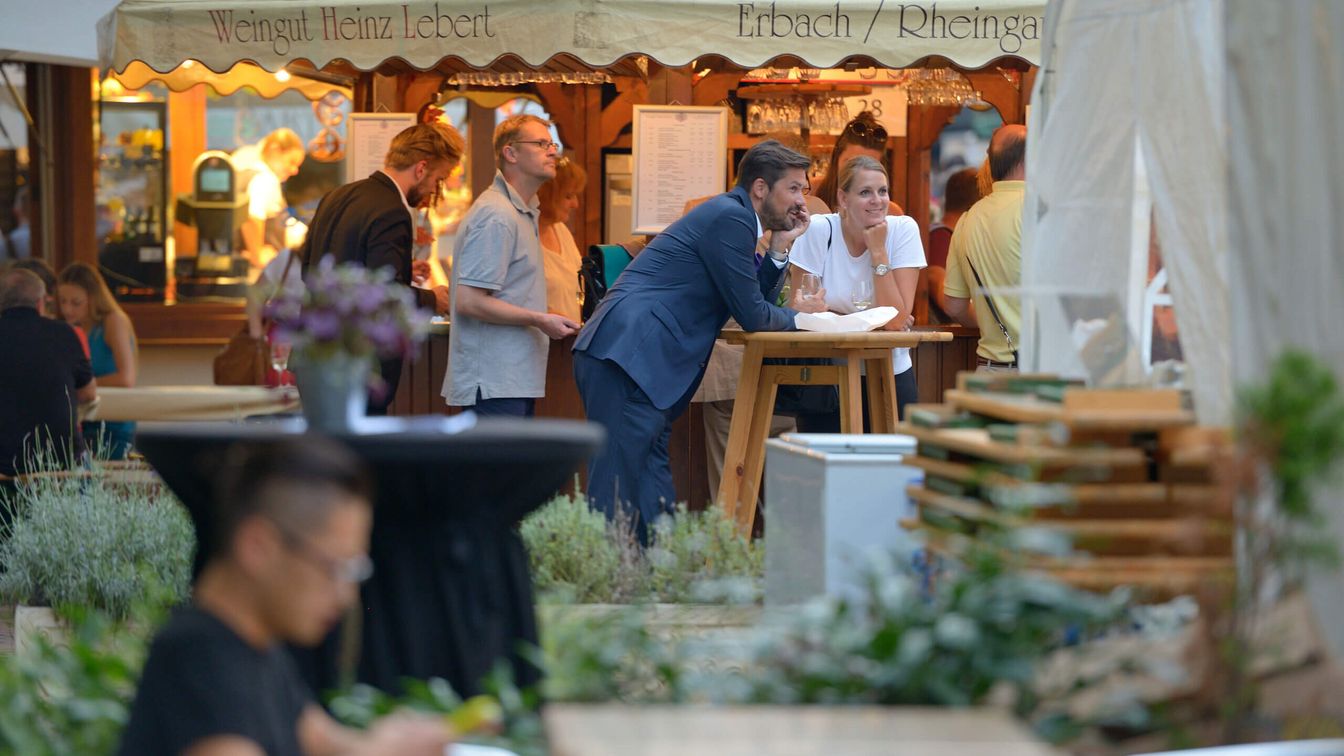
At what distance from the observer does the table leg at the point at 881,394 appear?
6543 millimetres

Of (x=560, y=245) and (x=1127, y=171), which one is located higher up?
(x=1127, y=171)

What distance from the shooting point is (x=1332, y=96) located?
2.88 metres

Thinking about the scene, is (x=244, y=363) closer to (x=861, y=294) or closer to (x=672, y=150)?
(x=672, y=150)

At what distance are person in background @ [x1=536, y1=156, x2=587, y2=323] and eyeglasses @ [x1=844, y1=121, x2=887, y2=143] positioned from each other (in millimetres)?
1507

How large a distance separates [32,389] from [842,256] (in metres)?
3.22

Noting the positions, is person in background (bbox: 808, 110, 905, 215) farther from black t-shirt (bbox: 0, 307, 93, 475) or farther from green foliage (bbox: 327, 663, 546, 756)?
green foliage (bbox: 327, 663, 546, 756)

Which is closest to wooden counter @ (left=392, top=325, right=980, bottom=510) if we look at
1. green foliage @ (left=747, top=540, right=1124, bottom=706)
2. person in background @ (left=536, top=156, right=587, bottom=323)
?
person in background @ (left=536, top=156, right=587, bottom=323)

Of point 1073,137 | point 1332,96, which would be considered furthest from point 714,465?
point 1332,96

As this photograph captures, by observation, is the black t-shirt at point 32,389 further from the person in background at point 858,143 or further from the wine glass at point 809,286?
the person in background at point 858,143

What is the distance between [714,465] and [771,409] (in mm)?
A: 1001

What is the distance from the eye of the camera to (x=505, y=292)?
686cm

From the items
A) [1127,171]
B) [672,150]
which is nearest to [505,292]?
[672,150]

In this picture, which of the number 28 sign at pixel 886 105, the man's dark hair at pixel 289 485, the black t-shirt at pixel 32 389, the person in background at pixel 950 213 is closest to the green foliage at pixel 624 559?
the black t-shirt at pixel 32 389

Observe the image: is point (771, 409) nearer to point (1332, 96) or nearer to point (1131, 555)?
point (1131, 555)
